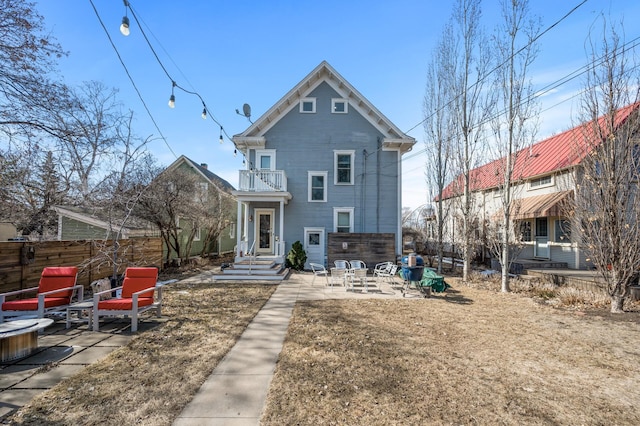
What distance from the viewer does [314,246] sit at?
15234mm

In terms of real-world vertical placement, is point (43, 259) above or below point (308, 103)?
below

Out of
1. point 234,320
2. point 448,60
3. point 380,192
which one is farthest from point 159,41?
point 448,60

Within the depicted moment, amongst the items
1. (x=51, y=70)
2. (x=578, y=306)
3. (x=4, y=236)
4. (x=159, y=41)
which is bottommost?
(x=578, y=306)

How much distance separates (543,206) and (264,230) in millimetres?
14176

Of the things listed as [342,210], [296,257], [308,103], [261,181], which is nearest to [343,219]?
[342,210]

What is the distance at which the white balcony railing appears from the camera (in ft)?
46.4

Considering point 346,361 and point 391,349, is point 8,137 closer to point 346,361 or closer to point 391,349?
point 346,361

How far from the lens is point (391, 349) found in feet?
15.9

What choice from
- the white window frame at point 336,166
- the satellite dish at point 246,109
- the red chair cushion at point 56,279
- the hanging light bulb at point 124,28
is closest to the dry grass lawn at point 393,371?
the red chair cushion at point 56,279

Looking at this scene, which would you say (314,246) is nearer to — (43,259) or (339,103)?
(339,103)

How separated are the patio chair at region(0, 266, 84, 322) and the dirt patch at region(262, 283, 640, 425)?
4.93 meters

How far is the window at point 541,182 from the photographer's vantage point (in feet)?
50.9

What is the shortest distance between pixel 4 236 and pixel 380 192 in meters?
29.1

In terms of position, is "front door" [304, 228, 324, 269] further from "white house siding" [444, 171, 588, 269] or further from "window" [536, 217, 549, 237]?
"window" [536, 217, 549, 237]
